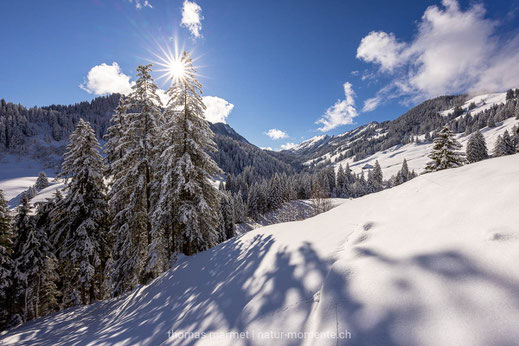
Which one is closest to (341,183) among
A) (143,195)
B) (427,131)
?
(143,195)

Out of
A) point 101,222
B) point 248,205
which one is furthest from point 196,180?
point 248,205

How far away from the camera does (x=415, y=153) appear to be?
129 m

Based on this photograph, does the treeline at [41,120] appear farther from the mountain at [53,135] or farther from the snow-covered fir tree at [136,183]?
the snow-covered fir tree at [136,183]

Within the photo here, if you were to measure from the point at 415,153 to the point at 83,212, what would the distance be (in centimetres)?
16218

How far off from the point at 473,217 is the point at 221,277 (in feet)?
18.3

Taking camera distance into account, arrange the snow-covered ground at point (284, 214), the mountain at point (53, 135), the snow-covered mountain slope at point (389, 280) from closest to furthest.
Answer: the snow-covered mountain slope at point (389, 280) < the snow-covered ground at point (284, 214) < the mountain at point (53, 135)

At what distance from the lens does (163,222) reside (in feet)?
37.1

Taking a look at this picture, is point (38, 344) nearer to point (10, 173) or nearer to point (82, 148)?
point (82, 148)

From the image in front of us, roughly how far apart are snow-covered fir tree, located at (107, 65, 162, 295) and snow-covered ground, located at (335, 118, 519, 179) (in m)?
105

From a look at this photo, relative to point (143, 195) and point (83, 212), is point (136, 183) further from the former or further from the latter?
point (83, 212)

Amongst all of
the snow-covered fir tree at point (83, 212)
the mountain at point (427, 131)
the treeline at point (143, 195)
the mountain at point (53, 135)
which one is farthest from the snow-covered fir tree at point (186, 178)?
the mountain at point (53, 135)

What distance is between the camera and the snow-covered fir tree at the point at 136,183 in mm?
11945

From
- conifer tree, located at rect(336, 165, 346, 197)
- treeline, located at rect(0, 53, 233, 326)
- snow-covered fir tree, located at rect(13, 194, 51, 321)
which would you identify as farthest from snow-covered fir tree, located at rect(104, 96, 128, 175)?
conifer tree, located at rect(336, 165, 346, 197)

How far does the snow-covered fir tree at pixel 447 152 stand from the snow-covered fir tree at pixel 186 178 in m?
20.5
